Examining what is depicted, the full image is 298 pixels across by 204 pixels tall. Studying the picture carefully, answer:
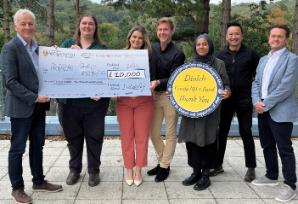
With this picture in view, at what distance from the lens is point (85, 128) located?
4758mm

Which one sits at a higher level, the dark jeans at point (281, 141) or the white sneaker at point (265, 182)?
the dark jeans at point (281, 141)

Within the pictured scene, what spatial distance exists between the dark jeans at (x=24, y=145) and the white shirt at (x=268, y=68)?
2527 mm

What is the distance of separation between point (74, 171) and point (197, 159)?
1.57 m

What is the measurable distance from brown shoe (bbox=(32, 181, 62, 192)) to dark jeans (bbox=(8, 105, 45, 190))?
47mm

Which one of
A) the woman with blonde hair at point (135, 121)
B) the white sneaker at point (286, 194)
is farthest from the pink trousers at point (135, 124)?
the white sneaker at point (286, 194)

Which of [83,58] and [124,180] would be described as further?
[124,180]

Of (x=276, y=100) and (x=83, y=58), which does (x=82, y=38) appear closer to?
(x=83, y=58)

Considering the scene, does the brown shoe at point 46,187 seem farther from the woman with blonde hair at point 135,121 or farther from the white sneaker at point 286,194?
the white sneaker at point 286,194

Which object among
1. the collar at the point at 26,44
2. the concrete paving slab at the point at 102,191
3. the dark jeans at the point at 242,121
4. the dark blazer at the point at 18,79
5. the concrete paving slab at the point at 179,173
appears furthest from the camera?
the concrete paving slab at the point at 179,173

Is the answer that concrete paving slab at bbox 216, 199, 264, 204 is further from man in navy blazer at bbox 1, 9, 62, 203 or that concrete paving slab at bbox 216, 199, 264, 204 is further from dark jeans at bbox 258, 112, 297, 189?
man in navy blazer at bbox 1, 9, 62, 203

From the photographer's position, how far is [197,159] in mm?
4805

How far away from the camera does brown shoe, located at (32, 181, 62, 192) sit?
4.61 meters

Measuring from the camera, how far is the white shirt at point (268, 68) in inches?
173

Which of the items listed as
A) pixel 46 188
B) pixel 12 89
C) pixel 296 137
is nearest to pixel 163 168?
pixel 46 188
